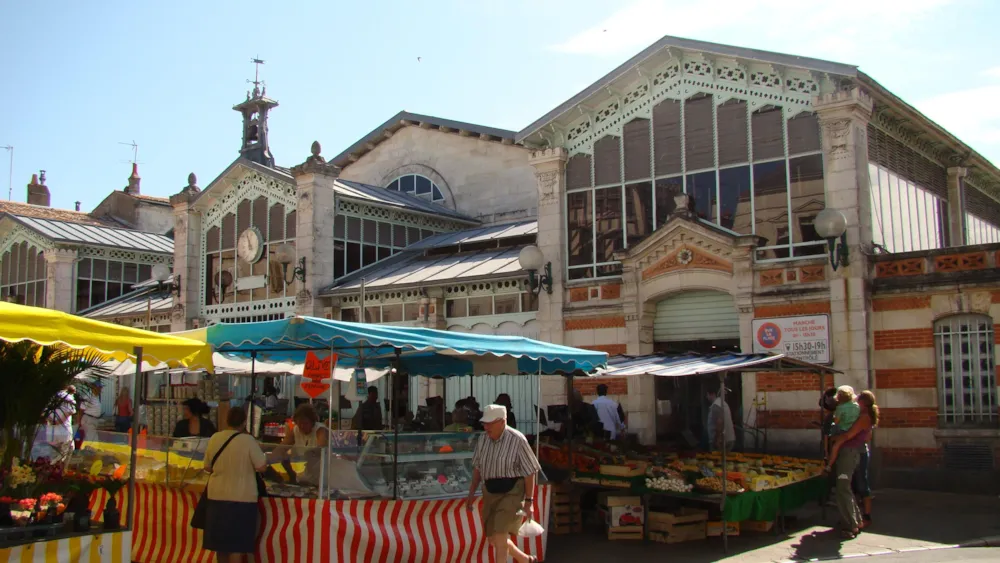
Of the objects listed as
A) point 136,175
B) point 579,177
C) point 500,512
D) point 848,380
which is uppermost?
point 136,175

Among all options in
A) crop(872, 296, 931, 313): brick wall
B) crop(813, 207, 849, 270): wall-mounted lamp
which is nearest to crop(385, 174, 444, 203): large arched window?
crop(813, 207, 849, 270): wall-mounted lamp

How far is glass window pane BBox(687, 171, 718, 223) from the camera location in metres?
18.7

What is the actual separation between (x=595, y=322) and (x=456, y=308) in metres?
4.04

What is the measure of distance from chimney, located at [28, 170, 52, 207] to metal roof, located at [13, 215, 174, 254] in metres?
15.3

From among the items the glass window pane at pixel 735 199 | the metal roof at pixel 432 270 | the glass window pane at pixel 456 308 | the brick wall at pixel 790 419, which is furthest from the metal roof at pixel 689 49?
the brick wall at pixel 790 419

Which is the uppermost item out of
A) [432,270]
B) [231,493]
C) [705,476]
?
[432,270]

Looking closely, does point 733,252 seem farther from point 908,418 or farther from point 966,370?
point 966,370

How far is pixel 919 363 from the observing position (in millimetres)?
16078

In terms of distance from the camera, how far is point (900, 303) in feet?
53.8

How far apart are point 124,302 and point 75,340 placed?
25301mm

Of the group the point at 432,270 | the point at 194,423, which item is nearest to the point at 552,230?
the point at 432,270

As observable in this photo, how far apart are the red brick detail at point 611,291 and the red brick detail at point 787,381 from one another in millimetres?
3491

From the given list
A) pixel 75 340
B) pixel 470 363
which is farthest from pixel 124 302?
pixel 75 340

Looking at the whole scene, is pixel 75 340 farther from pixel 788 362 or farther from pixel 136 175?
pixel 136 175
